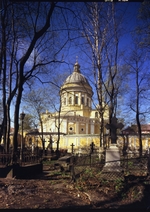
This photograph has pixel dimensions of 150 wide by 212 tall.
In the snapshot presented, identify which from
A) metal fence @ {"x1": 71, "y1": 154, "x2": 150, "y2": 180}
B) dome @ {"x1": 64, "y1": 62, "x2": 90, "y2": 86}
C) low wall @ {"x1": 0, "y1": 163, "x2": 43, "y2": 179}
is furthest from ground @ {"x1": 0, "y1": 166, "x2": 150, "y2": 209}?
dome @ {"x1": 64, "y1": 62, "x2": 90, "y2": 86}

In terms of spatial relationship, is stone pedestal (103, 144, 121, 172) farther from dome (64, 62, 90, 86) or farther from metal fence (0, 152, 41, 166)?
dome (64, 62, 90, 86)

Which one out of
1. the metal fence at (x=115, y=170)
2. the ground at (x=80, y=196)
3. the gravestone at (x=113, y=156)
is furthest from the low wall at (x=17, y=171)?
the gravestone at (x=113, y=156)

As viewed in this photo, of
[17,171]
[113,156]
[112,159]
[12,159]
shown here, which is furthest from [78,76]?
[17,171]

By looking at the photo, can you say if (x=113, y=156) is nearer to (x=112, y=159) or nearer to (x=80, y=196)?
(x=112, y=159)

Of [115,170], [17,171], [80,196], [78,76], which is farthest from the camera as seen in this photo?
[78,76]

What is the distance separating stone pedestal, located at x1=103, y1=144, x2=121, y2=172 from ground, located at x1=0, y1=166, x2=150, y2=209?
1198 millimetres

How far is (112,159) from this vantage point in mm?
7984

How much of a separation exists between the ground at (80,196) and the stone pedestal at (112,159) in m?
1.20

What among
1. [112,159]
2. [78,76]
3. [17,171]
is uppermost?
[78,76]

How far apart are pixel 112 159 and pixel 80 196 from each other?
2.93 m

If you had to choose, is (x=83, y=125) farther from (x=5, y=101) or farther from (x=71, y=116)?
(x=5, y=101)

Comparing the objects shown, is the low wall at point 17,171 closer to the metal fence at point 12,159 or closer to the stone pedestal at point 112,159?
the metal fence at point 12,159

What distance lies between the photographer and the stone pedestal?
7382mm

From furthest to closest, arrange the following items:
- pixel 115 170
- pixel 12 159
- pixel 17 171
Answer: pixel 12 159, pixel 17 171, pixel 115 170
